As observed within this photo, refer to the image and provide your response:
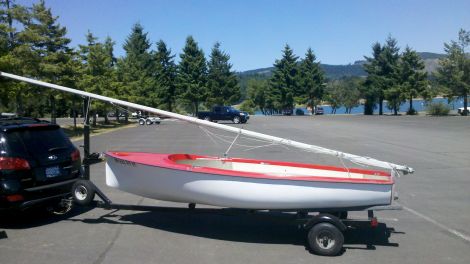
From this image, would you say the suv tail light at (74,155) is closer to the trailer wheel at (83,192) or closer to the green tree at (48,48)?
the trailer wheel at (83,192)

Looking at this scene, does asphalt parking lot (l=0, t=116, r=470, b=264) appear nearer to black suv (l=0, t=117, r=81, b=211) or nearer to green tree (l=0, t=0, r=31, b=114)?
black suv (l=0, t=117, r=81, b=211)

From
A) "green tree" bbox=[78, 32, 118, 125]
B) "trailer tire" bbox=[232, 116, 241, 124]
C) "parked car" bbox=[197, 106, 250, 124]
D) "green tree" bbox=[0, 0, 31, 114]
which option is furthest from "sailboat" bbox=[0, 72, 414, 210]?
"trailer tire" bbox=[232, 116, 241, 124]

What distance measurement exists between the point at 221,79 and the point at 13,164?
6536cm

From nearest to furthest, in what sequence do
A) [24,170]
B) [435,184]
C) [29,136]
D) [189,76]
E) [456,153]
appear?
[24,170]
[29,136]
[435,184]
[456,153]
[189,76]

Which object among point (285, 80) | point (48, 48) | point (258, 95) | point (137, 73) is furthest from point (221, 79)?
point (48, 48)

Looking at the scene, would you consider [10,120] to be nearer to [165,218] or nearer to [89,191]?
[89,191]

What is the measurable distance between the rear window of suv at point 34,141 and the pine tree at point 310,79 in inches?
2726

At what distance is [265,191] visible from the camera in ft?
18.7

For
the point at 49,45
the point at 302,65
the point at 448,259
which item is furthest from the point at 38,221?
the point at 302,65

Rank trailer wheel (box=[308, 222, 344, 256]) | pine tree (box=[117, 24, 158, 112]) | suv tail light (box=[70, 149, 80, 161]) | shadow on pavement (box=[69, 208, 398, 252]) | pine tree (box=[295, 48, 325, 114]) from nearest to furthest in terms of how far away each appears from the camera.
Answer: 1. trailer wheel (box=[308, 222, 344, 256])
2. shadow on pavement (box=[69, 208, 398, 252])
3. suv tail light (box=[70, 149, 80, 161])
4. pine tree (box=[117, 24, 158, 112])
5. pine tree (box=[295, 48, 325, 114])

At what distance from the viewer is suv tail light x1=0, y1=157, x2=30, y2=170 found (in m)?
Result: 6.22

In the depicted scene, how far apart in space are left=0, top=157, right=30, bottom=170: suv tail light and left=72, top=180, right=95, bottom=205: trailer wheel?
0.78 m

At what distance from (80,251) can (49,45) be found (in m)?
24.5

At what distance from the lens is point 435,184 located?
10297 millimetres
